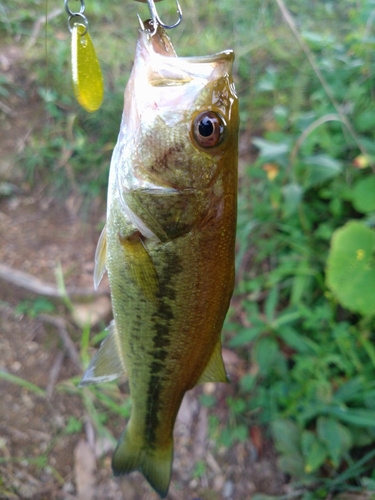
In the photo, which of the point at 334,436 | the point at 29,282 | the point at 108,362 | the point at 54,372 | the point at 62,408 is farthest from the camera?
the point at 29,282

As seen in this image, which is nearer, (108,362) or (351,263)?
(108,362)

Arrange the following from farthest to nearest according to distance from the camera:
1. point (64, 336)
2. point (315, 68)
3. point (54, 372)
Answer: point (64, 336), point (54, 372), point (315, 68)

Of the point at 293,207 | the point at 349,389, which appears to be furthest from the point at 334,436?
the point at 293,207

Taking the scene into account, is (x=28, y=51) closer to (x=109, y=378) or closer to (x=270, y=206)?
(x=270, y=206)

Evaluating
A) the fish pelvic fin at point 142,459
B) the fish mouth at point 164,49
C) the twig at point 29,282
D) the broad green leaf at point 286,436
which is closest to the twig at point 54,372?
the twig at point 29,282

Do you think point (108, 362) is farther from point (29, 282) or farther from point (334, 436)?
point (29, 282)

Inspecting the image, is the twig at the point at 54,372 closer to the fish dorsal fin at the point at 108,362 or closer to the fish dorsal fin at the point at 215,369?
the fish dorsal fin at the point at 108,362
